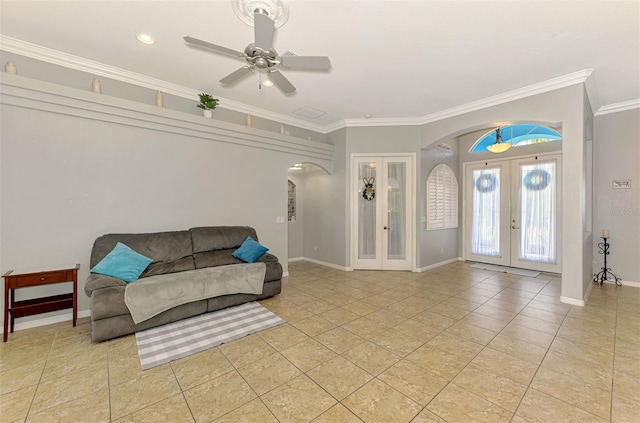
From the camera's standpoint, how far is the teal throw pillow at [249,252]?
392 centimetres

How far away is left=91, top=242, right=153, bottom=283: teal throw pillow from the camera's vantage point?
2912mm

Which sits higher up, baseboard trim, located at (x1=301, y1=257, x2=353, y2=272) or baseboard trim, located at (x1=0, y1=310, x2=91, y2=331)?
baseboard trim, located at (x1=0, y1=310, x2=91, y2=331)

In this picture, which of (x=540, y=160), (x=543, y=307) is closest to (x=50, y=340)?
(x=543, y=307)

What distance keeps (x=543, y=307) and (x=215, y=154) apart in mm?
5302

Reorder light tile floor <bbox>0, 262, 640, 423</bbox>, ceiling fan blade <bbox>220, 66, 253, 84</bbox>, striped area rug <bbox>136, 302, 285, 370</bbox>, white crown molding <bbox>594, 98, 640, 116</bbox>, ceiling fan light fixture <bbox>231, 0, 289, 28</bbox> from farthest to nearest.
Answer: white crown molding <bbox>594, 98, 640, 116</bbox>
ceiling fan blade <bbox>220, 66, 253, 84</bbox>
striped area rug <bbox>136, 302, 285, 370</bbox>
ceiling fan light fixture <bbox>231, 0, 289, 28</bbox>
light tile floor <bbox>0, 262, 640, 423</bbox>

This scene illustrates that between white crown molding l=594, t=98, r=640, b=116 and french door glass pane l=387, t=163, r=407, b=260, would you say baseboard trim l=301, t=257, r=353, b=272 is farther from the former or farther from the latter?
white crown molding l=594, t=98, r=640, b=116

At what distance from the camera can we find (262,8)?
2.38m

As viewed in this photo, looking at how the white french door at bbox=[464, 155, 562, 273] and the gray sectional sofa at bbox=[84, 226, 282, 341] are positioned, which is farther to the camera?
the white french door at bbox=[464, 155, 562, 273]

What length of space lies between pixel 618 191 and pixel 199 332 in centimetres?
697

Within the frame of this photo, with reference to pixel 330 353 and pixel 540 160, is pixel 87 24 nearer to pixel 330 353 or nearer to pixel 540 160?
pixel 330 353

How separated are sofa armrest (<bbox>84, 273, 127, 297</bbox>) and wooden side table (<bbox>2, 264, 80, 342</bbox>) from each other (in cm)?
26

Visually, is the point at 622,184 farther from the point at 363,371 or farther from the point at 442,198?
the point at 363,371

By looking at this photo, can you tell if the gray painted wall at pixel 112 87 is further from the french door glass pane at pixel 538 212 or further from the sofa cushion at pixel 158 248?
the french door glass pane at pixel 538 212

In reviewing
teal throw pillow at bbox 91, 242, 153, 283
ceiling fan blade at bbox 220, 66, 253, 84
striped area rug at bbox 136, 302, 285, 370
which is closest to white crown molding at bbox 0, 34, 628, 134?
ceiling fan blade at bbox 220, 66, 253, 84
